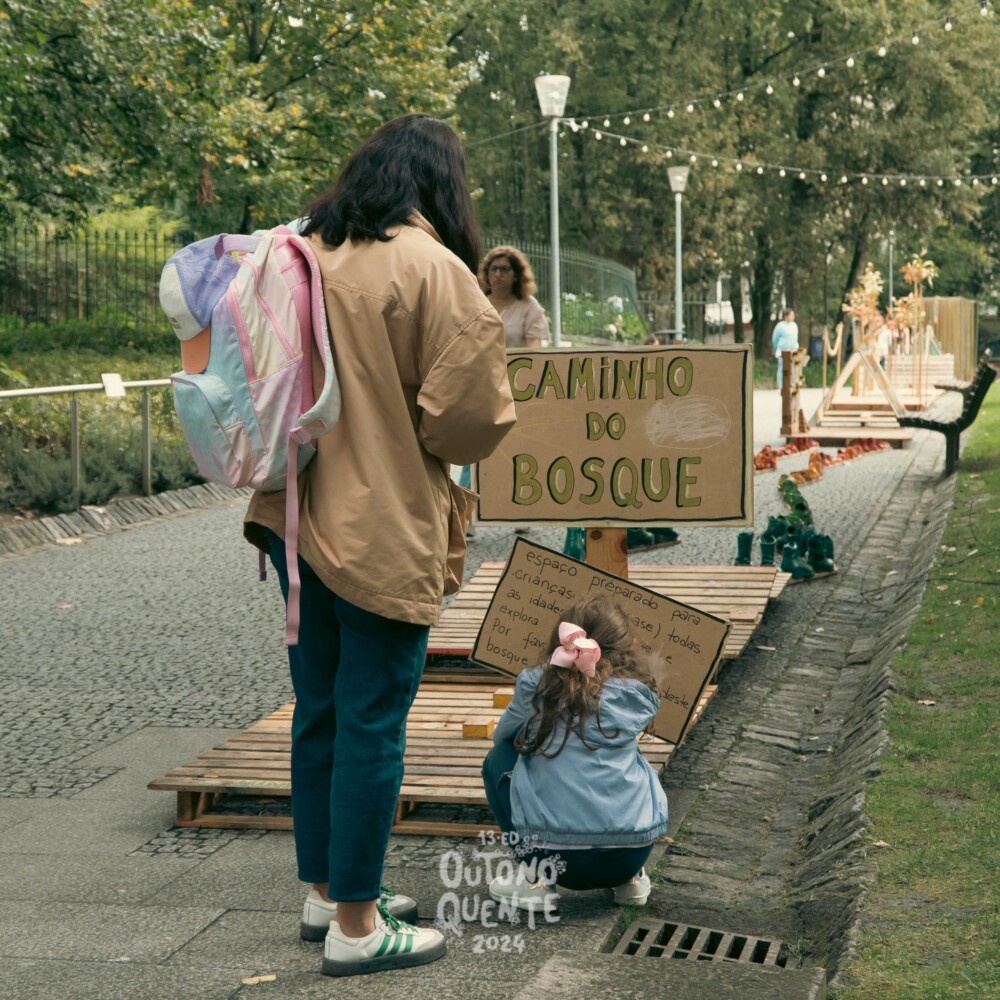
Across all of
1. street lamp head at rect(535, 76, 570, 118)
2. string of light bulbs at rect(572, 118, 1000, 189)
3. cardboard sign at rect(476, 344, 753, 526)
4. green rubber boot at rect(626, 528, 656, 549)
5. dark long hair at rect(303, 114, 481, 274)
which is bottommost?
green rubber boot at rect(626, 528, 656, 549)

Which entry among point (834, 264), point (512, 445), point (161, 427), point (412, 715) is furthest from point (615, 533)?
point (834, 264)

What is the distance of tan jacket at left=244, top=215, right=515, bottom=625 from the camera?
312 centimetres

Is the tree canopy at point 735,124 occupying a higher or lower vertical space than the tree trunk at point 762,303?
higher

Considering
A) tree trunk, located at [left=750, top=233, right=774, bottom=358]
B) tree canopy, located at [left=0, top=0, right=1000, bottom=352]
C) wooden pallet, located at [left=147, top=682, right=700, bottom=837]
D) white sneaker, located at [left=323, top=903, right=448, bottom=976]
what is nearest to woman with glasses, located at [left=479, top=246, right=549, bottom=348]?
wooden pallet, located at [left=147, top=682, right=700, bottom=837]

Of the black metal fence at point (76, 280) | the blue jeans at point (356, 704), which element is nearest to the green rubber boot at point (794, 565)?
the blue jeans at point (356, 704)

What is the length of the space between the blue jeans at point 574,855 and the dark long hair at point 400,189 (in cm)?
132

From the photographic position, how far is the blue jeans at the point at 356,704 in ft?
10.6

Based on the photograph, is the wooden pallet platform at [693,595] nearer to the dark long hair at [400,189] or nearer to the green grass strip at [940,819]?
the green grass strip at [940,819]

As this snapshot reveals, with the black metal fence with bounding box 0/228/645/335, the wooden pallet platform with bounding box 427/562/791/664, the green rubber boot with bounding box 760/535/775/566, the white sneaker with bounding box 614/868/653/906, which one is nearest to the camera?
the white sneaker with bounding box 614/868/653/906

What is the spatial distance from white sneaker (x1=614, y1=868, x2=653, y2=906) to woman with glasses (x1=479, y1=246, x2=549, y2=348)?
5468 mm

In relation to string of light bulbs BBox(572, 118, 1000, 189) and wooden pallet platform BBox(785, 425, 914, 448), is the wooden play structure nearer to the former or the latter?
wooden pallet platform BBox(785, 425, 914, 448)

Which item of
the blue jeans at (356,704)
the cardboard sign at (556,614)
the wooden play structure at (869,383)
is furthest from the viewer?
the wooden play structure at (869,383)

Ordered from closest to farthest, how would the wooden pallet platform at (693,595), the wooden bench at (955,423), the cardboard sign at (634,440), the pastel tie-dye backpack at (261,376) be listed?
the pastel tie-dye backpack at (261,376)
the cardboard sign at (634,440)
the wooden pallet platform at (693,595)
the wooden bench at (955,423)

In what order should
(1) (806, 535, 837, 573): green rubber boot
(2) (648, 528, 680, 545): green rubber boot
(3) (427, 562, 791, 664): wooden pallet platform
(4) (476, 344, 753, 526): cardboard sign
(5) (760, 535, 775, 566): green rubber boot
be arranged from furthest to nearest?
1. (2) (648, 528, 680, 545): green rubber boot
2. (1) (806, 535, 837, 573): green rubber boot
3. (5) (760, 535, 775, 566): green rubber boot
4. (3) (427, 562, 791, 664): wooden pallet platform
5. (4) (476, 344, 753, 526): cardboard sign
